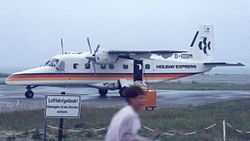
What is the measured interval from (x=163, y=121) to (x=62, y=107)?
8072mm

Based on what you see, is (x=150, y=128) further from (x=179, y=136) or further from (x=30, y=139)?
(x=30, y=139)

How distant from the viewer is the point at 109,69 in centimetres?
4047

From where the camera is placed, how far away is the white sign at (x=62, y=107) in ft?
47.0

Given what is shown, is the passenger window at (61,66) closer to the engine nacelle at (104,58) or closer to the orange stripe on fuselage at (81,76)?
the orange stripe on fuselage at (81,76)

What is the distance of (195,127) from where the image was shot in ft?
66.3

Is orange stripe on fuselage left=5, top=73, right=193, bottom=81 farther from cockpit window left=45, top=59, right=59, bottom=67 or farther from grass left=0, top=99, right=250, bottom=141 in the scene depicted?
grass left=0, top=99, right=250, bottom=141

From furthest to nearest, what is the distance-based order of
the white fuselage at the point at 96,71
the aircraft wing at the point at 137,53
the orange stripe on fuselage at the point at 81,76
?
the aircraft wing at the point at 137,53, the white fuselage at the point at 96,71, the orange stripe on fuselage at the point at 81,76

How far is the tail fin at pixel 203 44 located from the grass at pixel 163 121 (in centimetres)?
1764

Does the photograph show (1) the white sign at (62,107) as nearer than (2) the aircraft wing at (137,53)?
Yes

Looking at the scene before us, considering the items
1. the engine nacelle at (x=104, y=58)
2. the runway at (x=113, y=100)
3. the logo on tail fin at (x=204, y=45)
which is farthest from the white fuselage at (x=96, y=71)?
the logo on tail fin at (x=204, y=45)

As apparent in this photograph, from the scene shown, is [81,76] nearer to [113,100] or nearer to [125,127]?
[113,100]

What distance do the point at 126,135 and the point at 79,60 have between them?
32.3m

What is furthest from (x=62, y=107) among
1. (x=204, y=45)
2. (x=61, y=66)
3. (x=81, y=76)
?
(x=204, y=45)

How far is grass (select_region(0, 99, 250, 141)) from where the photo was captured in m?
18.5
